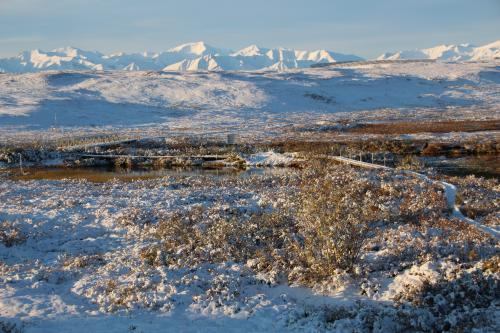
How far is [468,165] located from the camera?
33.5m

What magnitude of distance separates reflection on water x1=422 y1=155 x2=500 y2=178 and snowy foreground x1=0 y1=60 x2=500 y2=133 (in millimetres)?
31867

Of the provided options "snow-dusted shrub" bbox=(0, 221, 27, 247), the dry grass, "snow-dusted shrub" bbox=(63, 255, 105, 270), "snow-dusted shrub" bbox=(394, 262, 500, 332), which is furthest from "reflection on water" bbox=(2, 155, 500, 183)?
"snow-dusted shrub" bbox=(394, 262, 500, 332)

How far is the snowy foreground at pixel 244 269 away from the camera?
1027 centimetres

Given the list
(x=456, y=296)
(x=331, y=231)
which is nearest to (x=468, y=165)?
(x=331, y=231)

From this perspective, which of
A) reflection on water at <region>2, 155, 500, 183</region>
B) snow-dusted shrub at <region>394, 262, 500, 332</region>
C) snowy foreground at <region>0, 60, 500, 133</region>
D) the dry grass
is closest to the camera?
snow-dusted shrub at <region>394, 262, 500, 332</region>

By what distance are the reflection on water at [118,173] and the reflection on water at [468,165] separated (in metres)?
9.80

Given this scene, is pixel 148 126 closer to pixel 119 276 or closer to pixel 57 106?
pixel 57 106

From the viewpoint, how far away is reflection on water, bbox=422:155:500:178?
99.6 ft

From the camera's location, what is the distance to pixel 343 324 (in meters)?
9.81

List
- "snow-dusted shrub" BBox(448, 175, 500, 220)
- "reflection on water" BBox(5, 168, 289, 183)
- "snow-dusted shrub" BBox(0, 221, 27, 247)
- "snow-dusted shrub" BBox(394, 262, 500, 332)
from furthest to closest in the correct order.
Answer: "reflection on water" BBox(5, 168, 289, 183)
"snow-dusted shrub" BBox(448, 175, 500, 220)
"snow-dusted shrub" BBox(0, 221, 27, 247)
"snow-dusted shrub" BBox(394, 262, 500, 332)

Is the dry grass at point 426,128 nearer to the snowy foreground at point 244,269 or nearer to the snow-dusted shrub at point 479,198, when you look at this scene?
the snow-dusted shrub at point 479,198

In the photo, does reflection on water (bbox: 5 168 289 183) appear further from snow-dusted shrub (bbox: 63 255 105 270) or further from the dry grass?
the dry grass

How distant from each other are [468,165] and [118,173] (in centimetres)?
2260

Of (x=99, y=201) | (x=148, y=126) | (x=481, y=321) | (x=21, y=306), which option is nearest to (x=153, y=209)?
(x=99, y=201)
